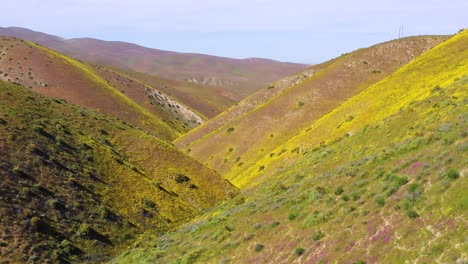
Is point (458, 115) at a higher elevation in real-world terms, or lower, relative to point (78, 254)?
higher

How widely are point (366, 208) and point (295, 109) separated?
50793mm

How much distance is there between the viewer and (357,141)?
3400 centimetres

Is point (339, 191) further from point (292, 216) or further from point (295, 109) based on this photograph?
point (295, 109)

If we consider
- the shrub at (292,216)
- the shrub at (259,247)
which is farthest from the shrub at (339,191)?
the shrub at (259,247)

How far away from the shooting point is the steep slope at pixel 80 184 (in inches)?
1208

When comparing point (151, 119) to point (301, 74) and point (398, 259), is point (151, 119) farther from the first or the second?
point (398, 259)

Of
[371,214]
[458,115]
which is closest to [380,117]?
[458,115]

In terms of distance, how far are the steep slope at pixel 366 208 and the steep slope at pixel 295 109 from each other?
23.3 metres

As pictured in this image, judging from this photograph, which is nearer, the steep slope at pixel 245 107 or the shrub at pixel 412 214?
the shrub at pixel 412 214

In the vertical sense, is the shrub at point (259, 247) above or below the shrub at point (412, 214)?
below

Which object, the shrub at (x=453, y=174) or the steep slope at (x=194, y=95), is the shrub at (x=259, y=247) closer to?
the shrub at (x=453, y=174)

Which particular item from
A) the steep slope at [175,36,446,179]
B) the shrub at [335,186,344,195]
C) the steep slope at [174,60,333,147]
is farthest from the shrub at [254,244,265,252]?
the steep slope at [174,60,333,147]

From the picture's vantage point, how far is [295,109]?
224 feet

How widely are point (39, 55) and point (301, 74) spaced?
62756mm
